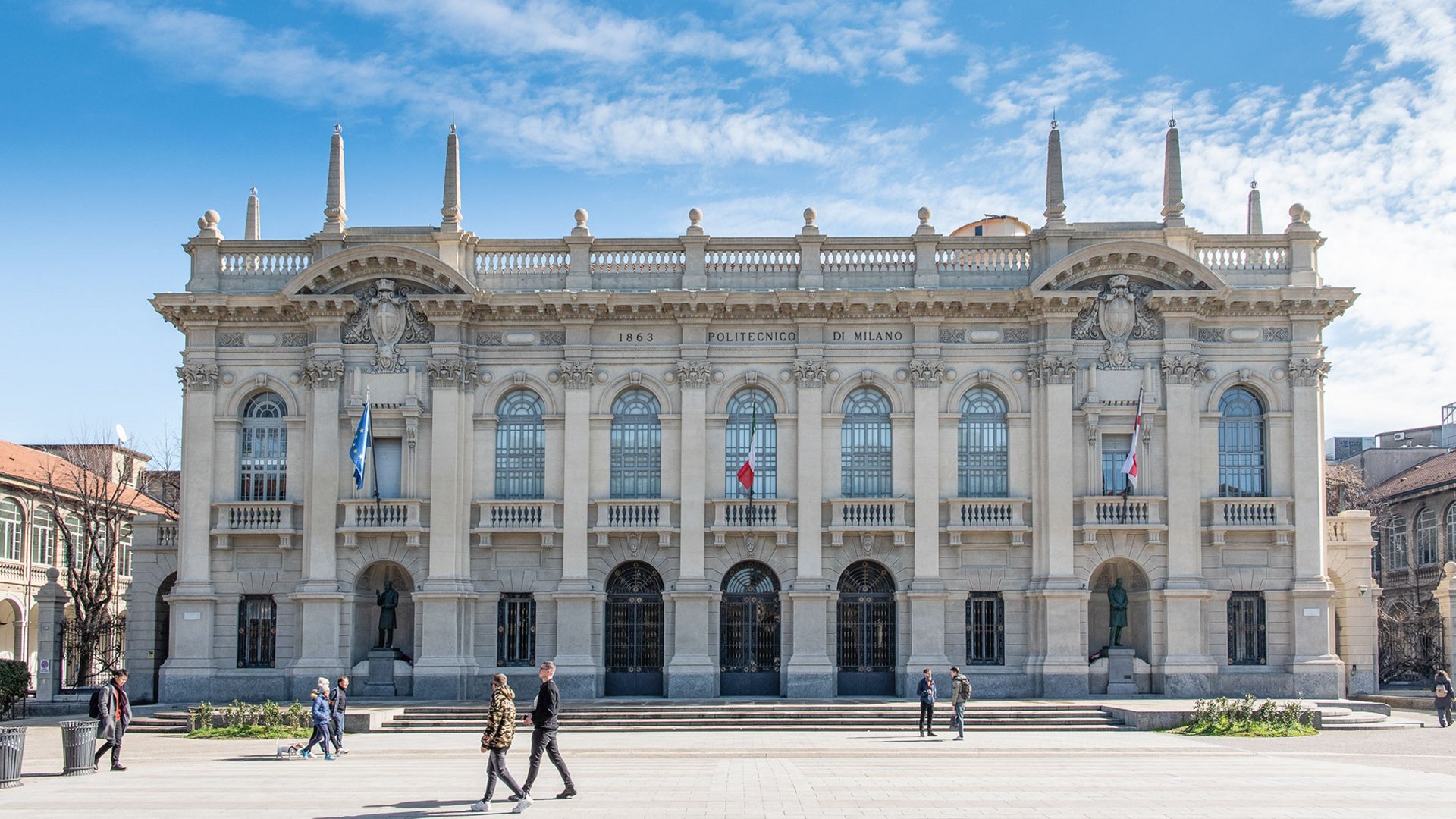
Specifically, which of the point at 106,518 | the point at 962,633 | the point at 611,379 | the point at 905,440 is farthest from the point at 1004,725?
the point at 106,518

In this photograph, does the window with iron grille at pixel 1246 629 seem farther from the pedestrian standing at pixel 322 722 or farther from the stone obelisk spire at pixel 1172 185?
the pedestrian standing at pixel 322 722

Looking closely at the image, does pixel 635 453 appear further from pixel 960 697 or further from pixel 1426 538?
pixel 1426 538

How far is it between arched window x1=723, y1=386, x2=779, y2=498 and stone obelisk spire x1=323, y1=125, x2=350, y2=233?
11685 millimetres

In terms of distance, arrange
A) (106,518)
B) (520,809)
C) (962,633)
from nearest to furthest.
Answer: (520,809) < (962,633) < (106,518)

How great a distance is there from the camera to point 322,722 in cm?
2816

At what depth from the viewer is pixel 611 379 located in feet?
131

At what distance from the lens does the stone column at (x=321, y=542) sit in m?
38.7

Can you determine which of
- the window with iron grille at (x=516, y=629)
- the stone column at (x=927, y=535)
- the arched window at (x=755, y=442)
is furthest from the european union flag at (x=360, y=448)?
the stone column at (x=927, y=535)

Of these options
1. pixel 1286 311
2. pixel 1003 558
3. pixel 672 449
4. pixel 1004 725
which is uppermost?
pixel 1286 311

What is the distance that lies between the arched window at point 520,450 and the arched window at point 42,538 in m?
27.0

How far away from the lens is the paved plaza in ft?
67.8

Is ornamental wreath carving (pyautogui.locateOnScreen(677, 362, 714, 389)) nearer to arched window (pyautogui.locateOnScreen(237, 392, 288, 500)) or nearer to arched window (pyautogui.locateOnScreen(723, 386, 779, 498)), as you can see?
arched window (pyautogui.locateOnScreen(723, 386, 779, 498))

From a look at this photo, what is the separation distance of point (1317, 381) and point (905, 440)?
36.1 ft

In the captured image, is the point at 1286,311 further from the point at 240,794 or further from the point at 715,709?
the point at 240,794
